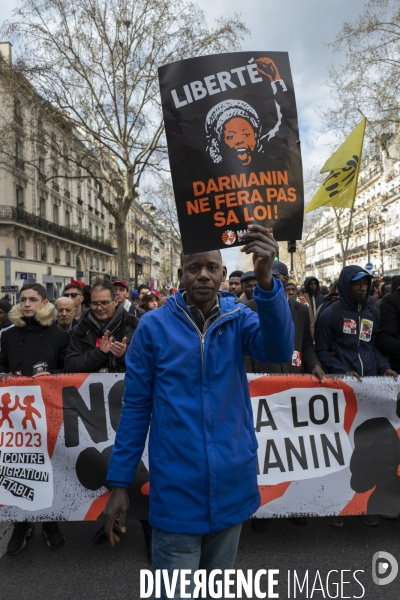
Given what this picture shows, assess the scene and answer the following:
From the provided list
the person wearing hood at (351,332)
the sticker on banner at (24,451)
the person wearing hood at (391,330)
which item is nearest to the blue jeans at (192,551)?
the sticker on banner at (24,451)

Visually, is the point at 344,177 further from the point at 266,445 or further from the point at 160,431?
the point at 160,431

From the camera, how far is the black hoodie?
4297mm

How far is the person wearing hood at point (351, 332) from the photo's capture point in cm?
429

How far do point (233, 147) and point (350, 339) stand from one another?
9.22ft

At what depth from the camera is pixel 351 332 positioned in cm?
430

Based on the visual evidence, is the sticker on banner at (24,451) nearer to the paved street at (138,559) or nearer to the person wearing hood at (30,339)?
the person wearing hood at (30,339)

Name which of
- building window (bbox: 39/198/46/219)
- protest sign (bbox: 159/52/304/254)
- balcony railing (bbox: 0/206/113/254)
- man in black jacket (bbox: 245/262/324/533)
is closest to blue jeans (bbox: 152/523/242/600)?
protest sign (bbox: 159/52/304/254)

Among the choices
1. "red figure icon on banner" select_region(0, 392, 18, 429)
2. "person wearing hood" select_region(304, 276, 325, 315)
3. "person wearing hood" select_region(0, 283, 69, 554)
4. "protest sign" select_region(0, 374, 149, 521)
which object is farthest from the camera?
"person wearing hood" select_region(304, 276, 325, 315)

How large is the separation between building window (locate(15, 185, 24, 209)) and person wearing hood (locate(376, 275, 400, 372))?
3198cm

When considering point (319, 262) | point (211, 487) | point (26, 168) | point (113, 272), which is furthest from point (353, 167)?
point (319, 262)

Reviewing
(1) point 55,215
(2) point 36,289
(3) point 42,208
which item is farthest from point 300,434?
(1) point 55,215

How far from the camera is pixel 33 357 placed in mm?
4062

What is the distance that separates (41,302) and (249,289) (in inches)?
87.9

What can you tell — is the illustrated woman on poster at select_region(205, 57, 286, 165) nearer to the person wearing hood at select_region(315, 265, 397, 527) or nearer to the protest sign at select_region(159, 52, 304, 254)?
the protest sign at select_region(159, 52, 304, 254)
